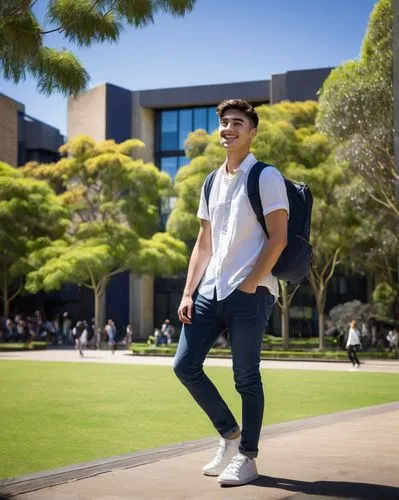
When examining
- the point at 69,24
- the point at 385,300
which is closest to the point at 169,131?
the point at 385,300

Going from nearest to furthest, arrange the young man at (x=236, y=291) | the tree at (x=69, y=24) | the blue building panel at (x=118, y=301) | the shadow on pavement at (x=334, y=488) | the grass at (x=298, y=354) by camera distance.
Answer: the shadow on pavement at (x=334, y=488)
the young man at (x=236, y=291)
the tree at (x=69, y=24)
the grass at (x=298, y=354)
the blue building panel at (x=118, y=301)

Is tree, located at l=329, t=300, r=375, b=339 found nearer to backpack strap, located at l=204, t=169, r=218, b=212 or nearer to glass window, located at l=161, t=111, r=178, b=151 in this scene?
glass window, located at l=161, t=111, r=178, b=151

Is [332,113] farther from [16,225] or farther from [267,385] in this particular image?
[16,225]

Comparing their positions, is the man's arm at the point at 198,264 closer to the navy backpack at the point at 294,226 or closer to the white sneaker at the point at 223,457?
the navy backpack at the point at 294,226

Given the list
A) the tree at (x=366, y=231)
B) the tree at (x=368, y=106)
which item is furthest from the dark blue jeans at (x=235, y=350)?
the tree at (x=366, y=231)

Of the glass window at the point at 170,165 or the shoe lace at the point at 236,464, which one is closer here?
the shoe lace at the point at 236,464

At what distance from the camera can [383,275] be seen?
121ft

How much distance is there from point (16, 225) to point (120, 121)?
1232 cm

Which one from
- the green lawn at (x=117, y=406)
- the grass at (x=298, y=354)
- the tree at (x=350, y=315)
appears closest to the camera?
the green lawn at (x=117, y=406)

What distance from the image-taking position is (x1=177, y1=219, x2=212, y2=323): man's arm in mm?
4793

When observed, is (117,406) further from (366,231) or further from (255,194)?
(366,231)

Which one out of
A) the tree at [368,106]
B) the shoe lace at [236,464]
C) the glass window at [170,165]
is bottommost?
the shoe lace at [236,464]

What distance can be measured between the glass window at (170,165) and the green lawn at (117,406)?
33449mm

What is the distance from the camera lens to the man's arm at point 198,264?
4793 mm
